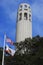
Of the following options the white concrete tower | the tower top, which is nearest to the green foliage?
the white concrete tower

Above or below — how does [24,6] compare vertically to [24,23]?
above

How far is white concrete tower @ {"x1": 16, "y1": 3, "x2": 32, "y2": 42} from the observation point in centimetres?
9175

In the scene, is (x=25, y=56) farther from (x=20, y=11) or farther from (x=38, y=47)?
(x=20, y=11)

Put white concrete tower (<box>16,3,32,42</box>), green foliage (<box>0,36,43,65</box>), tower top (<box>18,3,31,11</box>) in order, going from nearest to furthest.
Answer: green foliage (<box>0,36,43,65</box>)
white concrete tower (<box>16,3,32,42</box>)
tower top (<box>18,3,31,11</box>)

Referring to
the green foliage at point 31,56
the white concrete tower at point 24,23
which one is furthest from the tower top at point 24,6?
the green foliage at point 31,56

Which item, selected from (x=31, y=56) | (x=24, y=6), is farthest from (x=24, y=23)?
(x=31, y=56)

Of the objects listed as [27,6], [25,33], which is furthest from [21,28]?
[27,6]

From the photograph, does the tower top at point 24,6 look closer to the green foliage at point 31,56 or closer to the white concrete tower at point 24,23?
the white concrete tower at point 24,23

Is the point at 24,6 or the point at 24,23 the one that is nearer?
the point at 24,23

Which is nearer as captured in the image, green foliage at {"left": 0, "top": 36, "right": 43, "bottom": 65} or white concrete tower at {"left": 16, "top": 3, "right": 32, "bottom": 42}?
green foliage at {"left": 0, "top": 36, "right": 43, "bottom": 65}

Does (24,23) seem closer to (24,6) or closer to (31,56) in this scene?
(24,6)

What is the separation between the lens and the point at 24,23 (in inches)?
3703

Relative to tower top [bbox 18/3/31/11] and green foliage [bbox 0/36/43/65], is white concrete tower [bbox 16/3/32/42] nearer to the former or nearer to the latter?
tower top [bbox 18/3/31/11]

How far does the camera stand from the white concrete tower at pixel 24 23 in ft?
301
